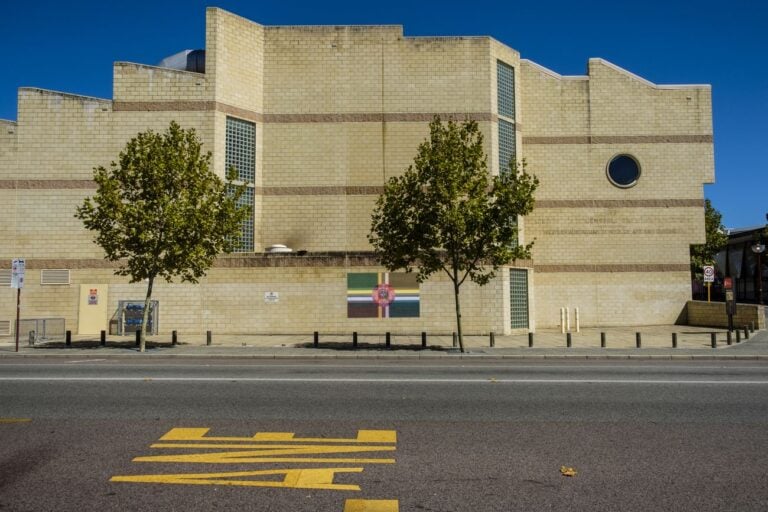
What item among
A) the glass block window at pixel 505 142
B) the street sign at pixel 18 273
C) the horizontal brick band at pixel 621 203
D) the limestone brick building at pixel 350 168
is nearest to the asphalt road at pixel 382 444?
the street sign at pixel 18 273

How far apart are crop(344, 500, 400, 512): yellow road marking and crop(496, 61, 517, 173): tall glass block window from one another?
26.5 meters

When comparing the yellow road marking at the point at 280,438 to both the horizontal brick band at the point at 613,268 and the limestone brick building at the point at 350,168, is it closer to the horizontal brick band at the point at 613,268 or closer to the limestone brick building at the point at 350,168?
the limestone brick building at the point at 350,168

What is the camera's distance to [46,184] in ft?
91.0

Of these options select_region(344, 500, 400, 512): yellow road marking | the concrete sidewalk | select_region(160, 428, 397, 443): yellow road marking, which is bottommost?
the concrete sidewalk

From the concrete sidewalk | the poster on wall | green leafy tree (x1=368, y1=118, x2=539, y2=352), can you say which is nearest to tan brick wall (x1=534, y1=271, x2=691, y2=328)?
the concrete sidewalk

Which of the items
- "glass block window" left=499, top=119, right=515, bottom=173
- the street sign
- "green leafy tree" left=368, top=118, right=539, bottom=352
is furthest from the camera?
"glass block window" left=499, top=119, right=515, bottom=173

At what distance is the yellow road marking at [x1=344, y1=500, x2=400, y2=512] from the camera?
5129 mm

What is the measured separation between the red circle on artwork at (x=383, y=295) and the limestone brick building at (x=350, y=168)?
42 cm

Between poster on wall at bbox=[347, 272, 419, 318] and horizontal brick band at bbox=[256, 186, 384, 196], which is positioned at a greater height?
horizontal brick band at bbox=[256, 186, 384, 196]

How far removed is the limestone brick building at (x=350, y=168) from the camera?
27.6 meters

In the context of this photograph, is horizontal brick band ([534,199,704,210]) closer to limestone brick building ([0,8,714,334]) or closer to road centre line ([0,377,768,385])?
limestone brick building ([0,8,714,334])

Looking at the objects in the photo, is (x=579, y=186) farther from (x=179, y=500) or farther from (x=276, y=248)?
(x=179, y=500)

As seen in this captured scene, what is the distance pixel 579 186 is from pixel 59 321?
26.4m

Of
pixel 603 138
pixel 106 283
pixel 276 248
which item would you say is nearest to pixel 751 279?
pixel 603 138
